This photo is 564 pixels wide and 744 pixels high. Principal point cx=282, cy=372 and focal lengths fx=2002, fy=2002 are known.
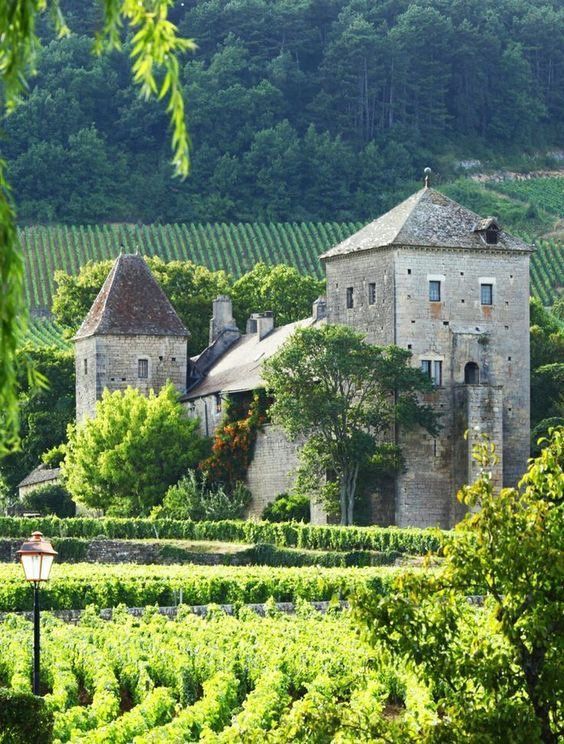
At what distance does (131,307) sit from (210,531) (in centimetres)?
1844

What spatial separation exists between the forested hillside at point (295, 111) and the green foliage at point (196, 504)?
75.4 meters

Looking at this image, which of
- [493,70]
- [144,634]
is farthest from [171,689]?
[493,70]

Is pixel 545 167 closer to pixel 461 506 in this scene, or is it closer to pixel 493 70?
pixel 493 70

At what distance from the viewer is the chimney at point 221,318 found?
78.9m

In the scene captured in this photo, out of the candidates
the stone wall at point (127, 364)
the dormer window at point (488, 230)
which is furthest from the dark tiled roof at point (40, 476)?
the dormer window at point (488, 230)

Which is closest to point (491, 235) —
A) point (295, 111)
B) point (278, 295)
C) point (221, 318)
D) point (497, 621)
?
point (221, 318)

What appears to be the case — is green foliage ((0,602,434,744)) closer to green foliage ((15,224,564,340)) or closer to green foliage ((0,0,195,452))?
green foliage ((0,0,195,452))

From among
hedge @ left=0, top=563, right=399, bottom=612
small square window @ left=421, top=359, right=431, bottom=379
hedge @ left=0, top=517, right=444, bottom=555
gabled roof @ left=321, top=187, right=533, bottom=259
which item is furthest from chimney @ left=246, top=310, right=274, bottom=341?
hedge @ left=0, top=563, right=399, bottom=612

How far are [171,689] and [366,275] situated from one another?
130 ft

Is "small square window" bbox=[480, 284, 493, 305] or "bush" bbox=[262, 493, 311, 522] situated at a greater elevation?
"small square window" bbox=[480, 284, 493, 305]

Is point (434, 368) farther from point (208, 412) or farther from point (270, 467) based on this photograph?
point (208, 412)

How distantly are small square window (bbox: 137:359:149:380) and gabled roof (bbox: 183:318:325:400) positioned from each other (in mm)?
1753

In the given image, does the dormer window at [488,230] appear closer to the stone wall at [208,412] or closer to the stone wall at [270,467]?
the stone wall at [270,467]

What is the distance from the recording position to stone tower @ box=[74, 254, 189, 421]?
242 ft
